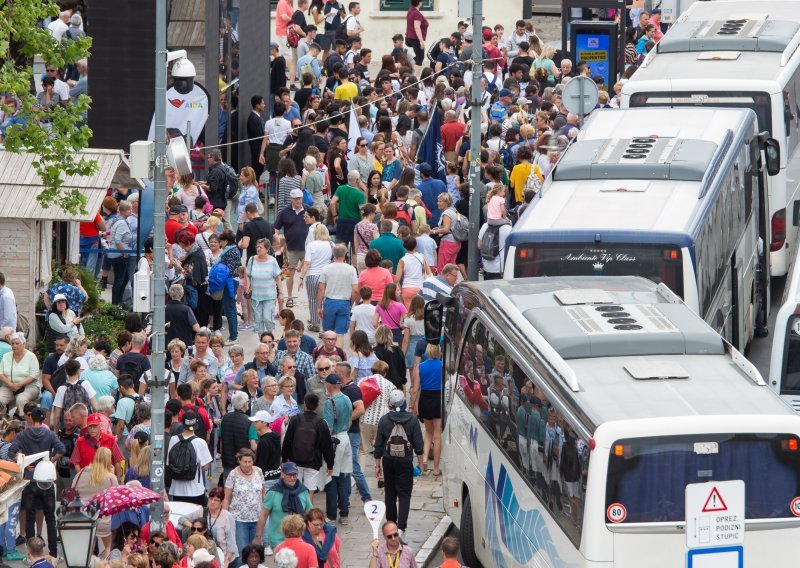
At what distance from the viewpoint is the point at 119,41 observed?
1158 inches

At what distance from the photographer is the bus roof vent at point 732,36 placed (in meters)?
27.0

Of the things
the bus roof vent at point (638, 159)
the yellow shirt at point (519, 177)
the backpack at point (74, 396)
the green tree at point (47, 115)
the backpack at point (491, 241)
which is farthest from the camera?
the yellow shirt at point (519, 177)

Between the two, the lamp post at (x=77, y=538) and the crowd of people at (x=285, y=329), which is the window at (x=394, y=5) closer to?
the crowd of people at (x=285, y=329)

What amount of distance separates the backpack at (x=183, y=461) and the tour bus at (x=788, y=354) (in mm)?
5978

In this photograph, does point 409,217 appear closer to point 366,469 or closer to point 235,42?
point 366,469

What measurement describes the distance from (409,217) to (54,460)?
890cm

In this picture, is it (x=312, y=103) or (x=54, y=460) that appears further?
(x=312, y=103)

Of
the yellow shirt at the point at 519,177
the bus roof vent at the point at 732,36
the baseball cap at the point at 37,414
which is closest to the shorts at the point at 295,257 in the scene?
the yellow shirt at the point at 519,177

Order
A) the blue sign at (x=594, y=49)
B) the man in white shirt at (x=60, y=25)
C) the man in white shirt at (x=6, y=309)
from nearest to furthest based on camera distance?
the man in white shirt at (x=6, y=309), the man in white shirt at (x=60, y=25), the blue sign at (x=594, y=49)

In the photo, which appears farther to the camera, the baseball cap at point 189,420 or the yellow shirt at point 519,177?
the yellow shirt at point 519,177

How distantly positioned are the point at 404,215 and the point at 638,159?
6194 mm

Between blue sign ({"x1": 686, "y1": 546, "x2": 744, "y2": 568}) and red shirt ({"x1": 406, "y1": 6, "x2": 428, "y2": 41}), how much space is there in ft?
106

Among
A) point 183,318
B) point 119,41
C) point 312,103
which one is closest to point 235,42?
point 312,103

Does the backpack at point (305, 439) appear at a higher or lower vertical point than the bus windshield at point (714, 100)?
lower
